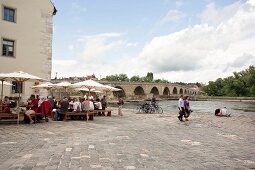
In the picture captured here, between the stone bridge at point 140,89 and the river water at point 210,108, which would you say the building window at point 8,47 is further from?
the stone bridge at point 140,89

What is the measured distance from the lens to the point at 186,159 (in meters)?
7.92

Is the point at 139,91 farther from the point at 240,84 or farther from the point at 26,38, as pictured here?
the point at 26,38

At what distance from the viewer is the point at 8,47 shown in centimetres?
2367

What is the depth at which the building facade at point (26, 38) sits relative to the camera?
23391 millimetres

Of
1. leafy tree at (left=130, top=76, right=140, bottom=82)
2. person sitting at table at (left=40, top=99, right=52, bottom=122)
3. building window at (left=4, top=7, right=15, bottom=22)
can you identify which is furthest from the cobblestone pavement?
leafy tree at (left=130, top=76, right=140, bottom=82)

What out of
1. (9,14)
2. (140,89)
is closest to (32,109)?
(9,14)

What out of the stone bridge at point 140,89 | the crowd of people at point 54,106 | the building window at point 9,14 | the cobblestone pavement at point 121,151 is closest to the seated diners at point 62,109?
the crowd of people at point 54,106

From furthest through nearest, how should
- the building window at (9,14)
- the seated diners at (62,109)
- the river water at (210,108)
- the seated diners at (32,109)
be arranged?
the river water at (210,108), the building window at (9,14), the seated diners at (62,109), the seated diners at (32,109)

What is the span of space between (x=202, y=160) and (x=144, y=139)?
10.8ft

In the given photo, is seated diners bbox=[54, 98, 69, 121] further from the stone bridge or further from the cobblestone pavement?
the stone bridge

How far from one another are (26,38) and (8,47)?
164 cm

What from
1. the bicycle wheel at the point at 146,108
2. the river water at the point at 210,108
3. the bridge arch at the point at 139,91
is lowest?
the river water at the point at 210,108


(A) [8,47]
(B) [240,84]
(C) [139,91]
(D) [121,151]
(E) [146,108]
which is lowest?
(D) [121,151]

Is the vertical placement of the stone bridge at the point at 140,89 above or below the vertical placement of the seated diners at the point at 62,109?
above
